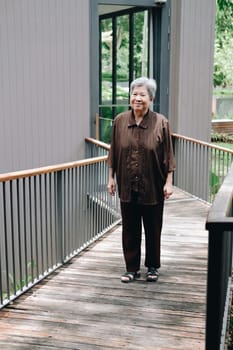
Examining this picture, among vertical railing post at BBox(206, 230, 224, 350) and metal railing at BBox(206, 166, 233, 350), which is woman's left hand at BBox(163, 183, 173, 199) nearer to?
metal railing at BBox(206, 166, 233, 350)

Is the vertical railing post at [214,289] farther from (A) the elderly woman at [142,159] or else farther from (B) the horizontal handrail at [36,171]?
(B) the horizontal handrail at [36,171]

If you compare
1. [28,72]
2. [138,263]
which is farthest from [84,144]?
[138,263]

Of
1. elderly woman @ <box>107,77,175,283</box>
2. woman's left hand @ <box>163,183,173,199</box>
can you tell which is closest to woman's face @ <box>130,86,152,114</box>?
elderly woman @ <box>107,77,175,283</box>

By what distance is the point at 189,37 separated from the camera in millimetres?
8398

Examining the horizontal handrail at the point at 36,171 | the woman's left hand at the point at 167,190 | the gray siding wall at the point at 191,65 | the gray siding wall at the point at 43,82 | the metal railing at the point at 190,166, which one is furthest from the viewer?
the gray siding wall at the point at 191,65

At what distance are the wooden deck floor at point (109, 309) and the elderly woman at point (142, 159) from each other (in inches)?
19.9

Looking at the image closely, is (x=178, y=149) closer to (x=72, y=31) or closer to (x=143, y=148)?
(x=72, y=31)

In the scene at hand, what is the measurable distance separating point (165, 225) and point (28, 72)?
9.48ft

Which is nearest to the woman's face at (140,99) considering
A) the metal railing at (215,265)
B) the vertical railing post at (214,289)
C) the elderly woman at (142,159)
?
the elderly woman at (142,159)

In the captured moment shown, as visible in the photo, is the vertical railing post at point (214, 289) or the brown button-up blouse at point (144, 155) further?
the brown button-up blouse at point (144, 155)

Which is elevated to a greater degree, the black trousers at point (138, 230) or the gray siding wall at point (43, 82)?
the gray siding wall at point (43, 82)

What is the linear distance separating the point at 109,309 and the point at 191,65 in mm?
5816

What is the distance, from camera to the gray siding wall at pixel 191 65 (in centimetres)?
836

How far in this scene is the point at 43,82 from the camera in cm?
734
